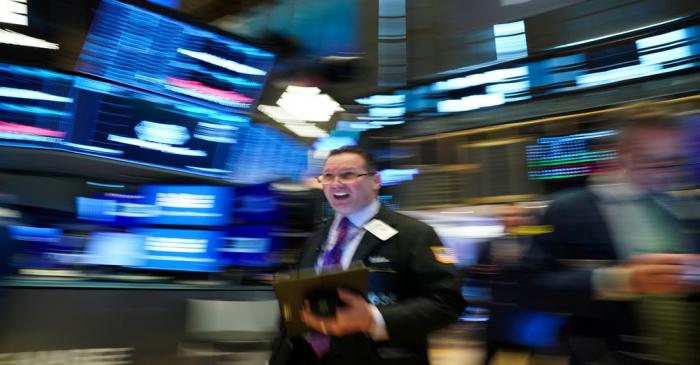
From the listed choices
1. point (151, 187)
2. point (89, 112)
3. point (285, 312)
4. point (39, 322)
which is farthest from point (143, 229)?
point (285, 312)

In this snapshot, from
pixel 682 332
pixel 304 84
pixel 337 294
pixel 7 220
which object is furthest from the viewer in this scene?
pixel 304 84

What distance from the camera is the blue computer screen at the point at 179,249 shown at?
4062 mm

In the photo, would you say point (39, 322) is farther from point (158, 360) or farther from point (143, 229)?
point (143, 229)

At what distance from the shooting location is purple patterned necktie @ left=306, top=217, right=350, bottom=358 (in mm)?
1584

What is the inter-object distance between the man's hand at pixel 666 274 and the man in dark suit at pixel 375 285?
0.61 metres

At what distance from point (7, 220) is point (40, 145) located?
0.80m

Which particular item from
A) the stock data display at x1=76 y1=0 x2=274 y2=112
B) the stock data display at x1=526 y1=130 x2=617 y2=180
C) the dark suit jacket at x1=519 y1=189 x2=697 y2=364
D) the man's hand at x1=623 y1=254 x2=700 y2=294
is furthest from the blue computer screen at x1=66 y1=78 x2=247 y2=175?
the stock data display at x1=526 y1=130 x2=617 y2=180

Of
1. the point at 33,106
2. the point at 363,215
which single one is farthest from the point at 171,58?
the point at 363,215

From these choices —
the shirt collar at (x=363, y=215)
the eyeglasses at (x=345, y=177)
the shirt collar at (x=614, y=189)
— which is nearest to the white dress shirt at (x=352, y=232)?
the shirt collar at (x=363, y=215)

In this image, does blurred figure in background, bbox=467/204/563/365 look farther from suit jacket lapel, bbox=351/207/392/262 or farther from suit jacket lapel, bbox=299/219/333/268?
suit jacket lapel, bbox=299/219/333/268

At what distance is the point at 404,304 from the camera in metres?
1.53

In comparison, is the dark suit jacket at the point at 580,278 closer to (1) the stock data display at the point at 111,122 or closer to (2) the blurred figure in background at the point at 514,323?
(2) the blurred figure in background at the point at 514,323

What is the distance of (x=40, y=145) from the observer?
3.60m

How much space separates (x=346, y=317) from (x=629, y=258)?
2.50 feet
